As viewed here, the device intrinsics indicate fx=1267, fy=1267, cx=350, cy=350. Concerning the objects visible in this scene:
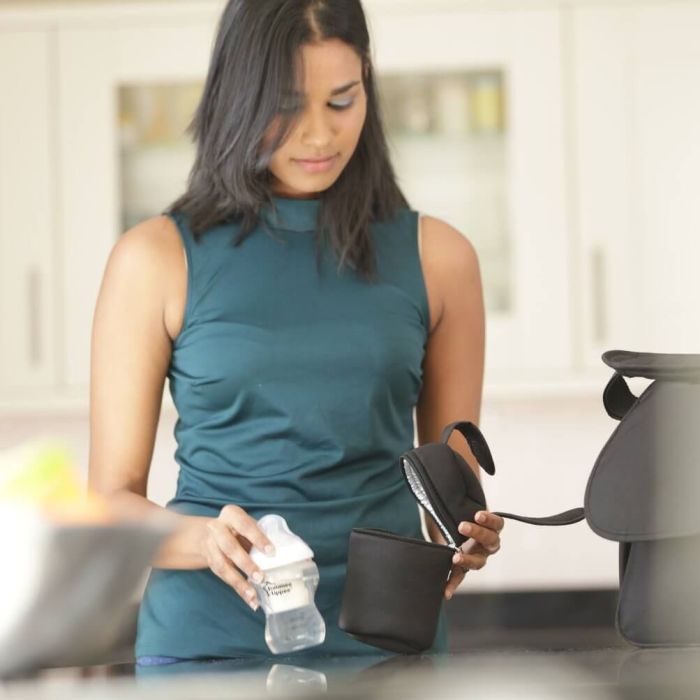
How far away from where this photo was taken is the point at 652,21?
2.94 meters

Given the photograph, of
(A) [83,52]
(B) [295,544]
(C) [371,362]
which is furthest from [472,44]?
(B) [295,544]

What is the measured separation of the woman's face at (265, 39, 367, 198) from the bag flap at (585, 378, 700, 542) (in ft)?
1.93

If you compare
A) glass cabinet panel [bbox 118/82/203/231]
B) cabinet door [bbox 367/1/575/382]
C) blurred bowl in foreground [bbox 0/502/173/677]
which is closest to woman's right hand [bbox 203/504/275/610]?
blurred bowl in foreground [bbox 0/502/173/677]

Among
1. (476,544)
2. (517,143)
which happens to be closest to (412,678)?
(476,544)

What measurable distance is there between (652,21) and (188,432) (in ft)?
6.38

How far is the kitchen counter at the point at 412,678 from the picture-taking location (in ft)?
2.34

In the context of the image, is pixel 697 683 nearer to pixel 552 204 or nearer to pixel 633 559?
pixel 633 559

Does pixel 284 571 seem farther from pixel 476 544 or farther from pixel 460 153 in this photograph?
pixel 460 153

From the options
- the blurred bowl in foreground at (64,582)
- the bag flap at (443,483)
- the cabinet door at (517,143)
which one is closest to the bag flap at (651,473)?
the bag flap at (443,483)

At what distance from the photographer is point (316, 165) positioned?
145cm

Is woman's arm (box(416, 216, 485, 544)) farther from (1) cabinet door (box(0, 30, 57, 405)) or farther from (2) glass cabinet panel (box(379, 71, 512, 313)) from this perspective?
(1) cabinet door (box(0, 30, 57, 405))

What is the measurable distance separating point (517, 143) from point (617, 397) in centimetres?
201

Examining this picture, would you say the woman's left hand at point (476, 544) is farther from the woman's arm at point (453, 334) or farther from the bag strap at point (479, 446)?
the woman's arm at point (453, 334)

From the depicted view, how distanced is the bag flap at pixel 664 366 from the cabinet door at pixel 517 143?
78.3 inches
